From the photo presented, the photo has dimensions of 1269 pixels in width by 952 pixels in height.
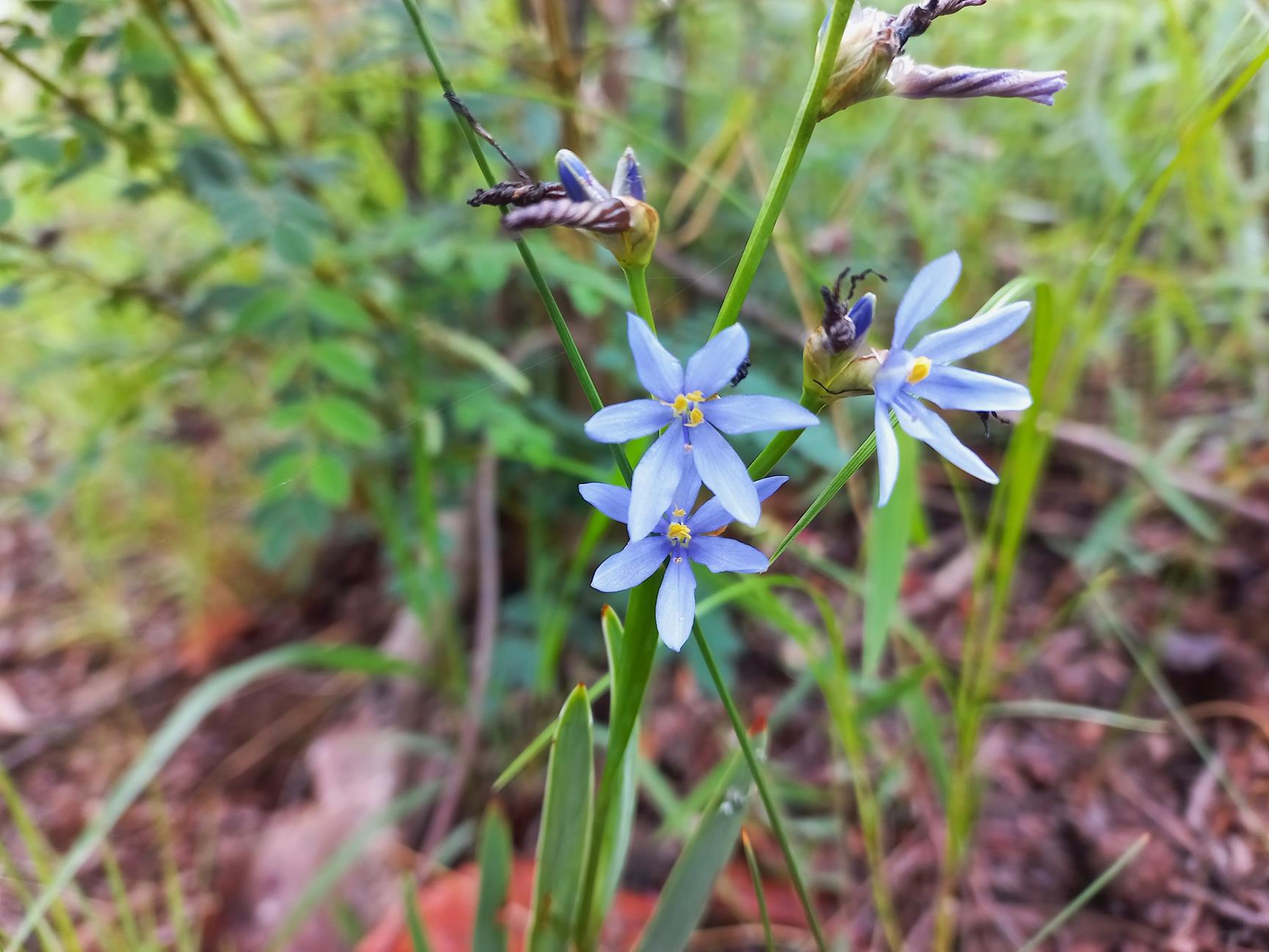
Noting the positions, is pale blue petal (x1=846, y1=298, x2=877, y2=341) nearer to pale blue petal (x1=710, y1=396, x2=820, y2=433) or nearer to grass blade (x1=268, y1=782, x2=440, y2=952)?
pale blue petal (x1=710, y1=396, x2=820, y2=433)

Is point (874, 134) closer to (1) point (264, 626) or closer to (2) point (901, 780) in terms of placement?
(2) point (901, 780)

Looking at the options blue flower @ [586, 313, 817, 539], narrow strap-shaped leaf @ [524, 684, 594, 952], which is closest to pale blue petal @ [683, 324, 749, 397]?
blue flower @ [586, 313, 817, 539]

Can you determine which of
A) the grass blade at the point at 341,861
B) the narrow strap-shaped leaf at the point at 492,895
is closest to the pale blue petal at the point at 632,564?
the narrow strap-shaped leaf at the point at 492,895

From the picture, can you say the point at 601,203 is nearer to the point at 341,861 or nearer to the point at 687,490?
the point at 687,490

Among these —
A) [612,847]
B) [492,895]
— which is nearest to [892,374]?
[612,847]

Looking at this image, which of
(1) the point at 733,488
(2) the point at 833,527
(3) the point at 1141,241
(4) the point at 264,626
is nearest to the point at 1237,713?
(2) the point at 833,527

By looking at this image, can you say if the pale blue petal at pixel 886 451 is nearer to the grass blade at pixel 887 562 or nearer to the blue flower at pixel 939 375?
the blue flower at pixel 939 375
